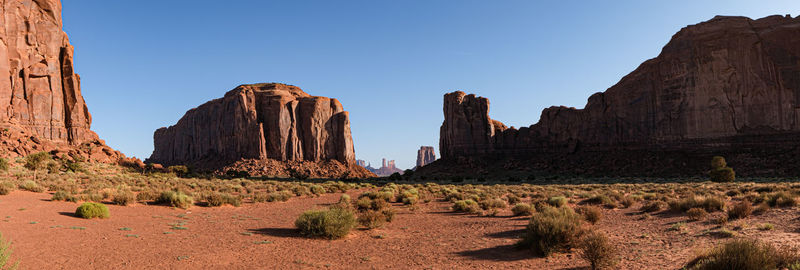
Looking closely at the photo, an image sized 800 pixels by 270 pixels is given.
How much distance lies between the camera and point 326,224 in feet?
37.1

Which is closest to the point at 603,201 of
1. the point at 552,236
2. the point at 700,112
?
the point at 552,236

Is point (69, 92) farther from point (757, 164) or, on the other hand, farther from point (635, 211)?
point (757, 164)

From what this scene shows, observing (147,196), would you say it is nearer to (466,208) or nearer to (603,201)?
(466,208)

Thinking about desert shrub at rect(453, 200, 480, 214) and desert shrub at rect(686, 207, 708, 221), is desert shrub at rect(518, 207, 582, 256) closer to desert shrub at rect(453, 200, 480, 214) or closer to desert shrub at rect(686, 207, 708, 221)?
desert shrub at rect(686, 207, 708, 221)

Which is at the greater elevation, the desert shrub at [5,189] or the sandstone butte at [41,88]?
the sandstone butte at [41,88]

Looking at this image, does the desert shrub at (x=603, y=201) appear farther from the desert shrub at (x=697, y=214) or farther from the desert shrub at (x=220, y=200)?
the desert shrub at (x=220, y=200)

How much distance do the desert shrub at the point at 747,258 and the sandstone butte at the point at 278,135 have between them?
218 feet

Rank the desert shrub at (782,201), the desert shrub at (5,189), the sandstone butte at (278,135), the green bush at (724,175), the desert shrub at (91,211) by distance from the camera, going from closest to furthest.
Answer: the desert shrub at (91,211) < the desert shrub at (782,201) < the desert shrub at (5,189) < the green bush at (724,175) < the sandstone butte at (278,135)

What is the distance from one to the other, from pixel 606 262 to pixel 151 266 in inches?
375

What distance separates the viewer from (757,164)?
4475cm

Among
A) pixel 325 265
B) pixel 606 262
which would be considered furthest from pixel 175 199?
pixel 606 262

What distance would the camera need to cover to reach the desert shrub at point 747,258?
5551 millimetres

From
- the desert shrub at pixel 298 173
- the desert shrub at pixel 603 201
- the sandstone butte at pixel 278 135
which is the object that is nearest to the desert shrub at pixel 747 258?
the desert shrub at pixel 603 201

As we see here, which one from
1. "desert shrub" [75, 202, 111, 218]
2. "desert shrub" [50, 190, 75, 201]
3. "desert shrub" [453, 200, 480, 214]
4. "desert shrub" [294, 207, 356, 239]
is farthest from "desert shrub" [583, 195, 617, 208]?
"desert shrub" [50, 190, 75, 201]
